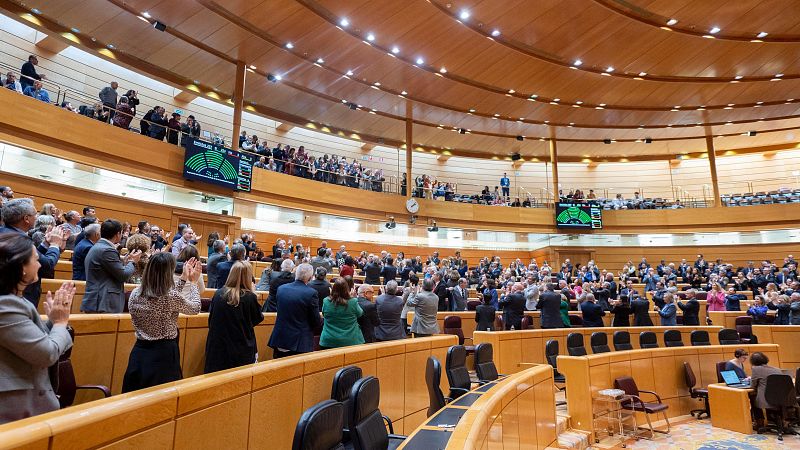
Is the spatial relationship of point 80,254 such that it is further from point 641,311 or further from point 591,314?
point 641,311

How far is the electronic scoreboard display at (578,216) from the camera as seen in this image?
18.8m

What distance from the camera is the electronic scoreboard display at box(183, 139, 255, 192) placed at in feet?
37.4

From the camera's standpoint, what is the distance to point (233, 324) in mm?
3012

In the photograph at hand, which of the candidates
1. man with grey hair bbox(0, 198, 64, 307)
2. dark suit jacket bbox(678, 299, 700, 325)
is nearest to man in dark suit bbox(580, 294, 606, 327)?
dark suit jacket bbox(678, 299, 700, 325)

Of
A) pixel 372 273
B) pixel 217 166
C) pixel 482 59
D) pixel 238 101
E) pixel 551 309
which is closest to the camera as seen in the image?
pixel 551 309

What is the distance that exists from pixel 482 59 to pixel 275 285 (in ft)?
36.7

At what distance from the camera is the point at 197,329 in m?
3.62

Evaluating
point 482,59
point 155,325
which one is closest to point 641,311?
point 482,59

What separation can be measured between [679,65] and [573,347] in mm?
11787

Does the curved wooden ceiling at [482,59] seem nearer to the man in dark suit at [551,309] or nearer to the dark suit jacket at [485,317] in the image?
the man in dark suit at [551,309]

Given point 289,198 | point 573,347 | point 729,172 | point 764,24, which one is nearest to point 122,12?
point 289,198

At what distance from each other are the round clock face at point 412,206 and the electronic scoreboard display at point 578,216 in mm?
6264

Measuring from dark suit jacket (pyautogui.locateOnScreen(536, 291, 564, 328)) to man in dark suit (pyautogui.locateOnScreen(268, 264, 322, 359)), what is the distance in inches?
205

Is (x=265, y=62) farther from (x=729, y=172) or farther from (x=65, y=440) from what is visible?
(x=729, y=172)
